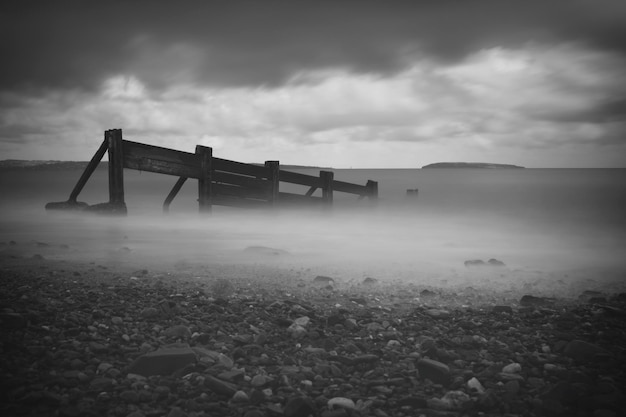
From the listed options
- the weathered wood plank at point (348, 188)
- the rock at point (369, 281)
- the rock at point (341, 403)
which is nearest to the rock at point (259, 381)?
the rock at point (341, 403)

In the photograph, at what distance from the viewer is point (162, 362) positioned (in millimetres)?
2938

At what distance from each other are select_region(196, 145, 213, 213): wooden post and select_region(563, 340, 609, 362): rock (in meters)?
9.86

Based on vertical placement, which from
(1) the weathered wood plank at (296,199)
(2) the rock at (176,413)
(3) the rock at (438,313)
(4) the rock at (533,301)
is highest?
(1) the weathered wood plank at (296,199)

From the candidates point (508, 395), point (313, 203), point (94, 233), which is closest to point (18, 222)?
point (94, 233)

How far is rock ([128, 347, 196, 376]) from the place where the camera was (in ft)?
9.46

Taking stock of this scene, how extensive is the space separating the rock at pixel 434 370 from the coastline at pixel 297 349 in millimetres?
10

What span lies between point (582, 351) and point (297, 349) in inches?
90.7

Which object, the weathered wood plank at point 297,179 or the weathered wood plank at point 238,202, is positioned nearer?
the weathered wood plank at point 238,202

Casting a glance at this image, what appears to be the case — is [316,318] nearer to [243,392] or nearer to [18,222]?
[243,392]

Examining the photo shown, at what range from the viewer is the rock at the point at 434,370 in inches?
117

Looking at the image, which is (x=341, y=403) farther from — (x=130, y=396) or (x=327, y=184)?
(x=327, y=184)

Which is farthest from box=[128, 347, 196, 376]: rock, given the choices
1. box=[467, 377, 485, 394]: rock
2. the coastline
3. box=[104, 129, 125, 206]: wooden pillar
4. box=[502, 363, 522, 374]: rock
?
box=[104, 129, 125, 206]: wooden pillar

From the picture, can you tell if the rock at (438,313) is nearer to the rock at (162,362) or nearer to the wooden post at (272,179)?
the rock at (162,362)

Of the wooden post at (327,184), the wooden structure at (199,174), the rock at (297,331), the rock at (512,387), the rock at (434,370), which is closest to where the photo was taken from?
the rock at (512,387)
